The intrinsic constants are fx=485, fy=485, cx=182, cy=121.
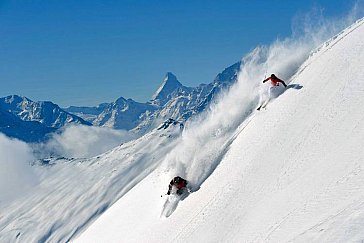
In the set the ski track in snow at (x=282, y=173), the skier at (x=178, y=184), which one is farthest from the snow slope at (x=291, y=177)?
the skier at (x=178, y=184)

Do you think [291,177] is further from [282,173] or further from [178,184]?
[178,184]

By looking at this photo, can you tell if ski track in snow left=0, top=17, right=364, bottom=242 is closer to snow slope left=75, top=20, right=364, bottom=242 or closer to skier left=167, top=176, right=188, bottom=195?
snow slope left=75, top=20, right=364, bottom=242

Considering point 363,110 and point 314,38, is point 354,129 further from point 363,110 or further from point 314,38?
point 314,38

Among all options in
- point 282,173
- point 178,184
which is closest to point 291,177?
point 282,173

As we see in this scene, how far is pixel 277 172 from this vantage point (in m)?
33.3

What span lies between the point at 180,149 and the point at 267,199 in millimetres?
17378

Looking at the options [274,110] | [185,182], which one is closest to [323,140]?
[274,110]

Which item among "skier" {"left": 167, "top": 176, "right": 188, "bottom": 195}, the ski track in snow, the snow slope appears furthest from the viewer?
"skier" {"left": 167, "top": 176, "right": 188, "bottom": 195}

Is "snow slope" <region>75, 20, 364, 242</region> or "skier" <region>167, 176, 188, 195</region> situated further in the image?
"skier" <region>167, 176, 188, 195</region>

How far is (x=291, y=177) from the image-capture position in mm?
31375

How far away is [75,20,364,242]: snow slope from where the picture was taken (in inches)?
998

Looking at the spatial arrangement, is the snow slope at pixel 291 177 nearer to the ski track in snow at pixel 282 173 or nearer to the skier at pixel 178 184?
the ski track in snow at pixel 282 173

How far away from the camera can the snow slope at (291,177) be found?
25359 millimetres

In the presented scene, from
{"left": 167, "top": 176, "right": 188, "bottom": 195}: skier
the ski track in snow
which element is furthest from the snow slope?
{"left": 167, "top": 176, "right": 188, "bottom": 195}: skier
